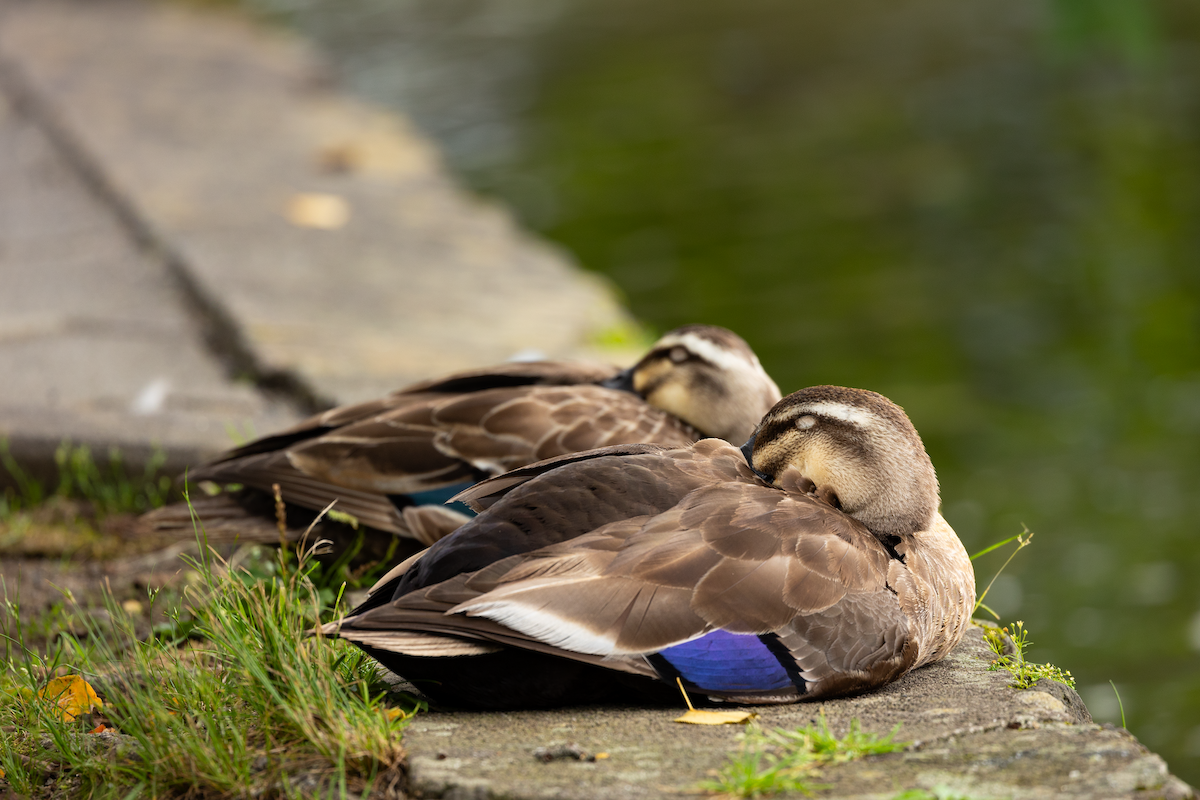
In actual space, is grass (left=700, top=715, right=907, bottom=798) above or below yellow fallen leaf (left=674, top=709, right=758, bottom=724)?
above

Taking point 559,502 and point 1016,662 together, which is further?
point 1016,662

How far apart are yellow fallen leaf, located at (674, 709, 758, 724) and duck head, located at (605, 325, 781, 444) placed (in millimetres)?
1696

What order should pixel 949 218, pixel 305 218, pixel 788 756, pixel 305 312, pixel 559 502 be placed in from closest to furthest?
pixel 788 756 → pixel 559 502 → pixel 305 312 → pixel 305 218 → pixel 949 218

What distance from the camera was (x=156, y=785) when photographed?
111 inches

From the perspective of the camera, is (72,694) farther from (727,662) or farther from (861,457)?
(861,457)

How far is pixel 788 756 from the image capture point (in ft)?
8.89

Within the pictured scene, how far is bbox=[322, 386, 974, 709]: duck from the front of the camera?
285 cm

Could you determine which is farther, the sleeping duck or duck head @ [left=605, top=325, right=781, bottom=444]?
duck head @ [left=605, top=325, right=781, bottom=444]

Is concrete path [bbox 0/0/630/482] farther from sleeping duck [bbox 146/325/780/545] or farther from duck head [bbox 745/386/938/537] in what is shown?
duck head [bbox 745/386/938/537]

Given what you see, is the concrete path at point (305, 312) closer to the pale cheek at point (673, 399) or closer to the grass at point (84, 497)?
the grass at point (84, 497)

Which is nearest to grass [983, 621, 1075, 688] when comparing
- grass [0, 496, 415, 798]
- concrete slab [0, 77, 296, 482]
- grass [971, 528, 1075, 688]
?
grass [971, 528, 1075, 688]

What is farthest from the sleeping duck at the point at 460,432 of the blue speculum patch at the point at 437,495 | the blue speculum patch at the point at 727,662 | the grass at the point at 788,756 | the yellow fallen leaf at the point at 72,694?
the grass at the point at 788,756

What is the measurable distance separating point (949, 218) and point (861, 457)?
25.6 ft

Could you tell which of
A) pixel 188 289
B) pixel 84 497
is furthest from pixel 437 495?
pixel 188 289
